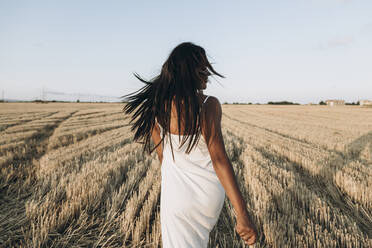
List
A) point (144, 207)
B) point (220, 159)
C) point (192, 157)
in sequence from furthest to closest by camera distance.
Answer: point (144, 207), point (192, 157), point (220, 159)

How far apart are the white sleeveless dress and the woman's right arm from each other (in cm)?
10

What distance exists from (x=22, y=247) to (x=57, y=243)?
316mm

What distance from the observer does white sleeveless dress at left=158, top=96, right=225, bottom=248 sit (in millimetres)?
1379

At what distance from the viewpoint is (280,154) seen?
20.7 feet

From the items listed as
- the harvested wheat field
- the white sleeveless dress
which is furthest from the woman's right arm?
the harvested wheat field

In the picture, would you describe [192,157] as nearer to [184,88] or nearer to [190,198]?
[190,198]

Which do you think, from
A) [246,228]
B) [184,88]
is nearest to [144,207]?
[246,228]

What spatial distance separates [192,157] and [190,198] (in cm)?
24

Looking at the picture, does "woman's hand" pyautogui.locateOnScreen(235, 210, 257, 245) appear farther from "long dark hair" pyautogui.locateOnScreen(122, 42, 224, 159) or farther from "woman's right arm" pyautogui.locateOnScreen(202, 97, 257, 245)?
"long dark hair" pyautogui.locateOnScreen(122, 42, 224, 159)

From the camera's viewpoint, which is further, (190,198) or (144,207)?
(144,207)

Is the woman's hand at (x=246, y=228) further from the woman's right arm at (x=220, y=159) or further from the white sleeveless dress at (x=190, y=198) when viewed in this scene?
the white sleeveless dress at (x=190, y=198)

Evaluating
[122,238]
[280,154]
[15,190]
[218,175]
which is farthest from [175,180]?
[280,154]

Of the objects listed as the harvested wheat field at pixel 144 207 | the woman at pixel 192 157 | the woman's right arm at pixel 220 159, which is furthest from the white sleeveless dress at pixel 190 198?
the harvested wheat field at pixel 144 207

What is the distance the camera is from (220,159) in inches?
50.9
